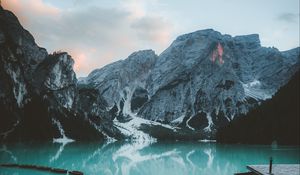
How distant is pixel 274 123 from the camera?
15162 cm

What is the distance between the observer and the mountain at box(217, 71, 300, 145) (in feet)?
462

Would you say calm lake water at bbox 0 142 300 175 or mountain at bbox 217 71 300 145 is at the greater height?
mountain at bbox 217 71 300 145

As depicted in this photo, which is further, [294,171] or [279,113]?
[279,113]

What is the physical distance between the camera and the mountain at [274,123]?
462 ft

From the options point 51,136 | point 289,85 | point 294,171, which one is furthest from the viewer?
point 51,136

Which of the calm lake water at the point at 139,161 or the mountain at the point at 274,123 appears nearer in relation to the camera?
the calm lake water at the point at 139,161

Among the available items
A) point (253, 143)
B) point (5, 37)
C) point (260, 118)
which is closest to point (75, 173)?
point (253, 143)

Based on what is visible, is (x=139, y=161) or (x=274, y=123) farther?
(x=274, y=123)

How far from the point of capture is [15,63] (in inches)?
7082

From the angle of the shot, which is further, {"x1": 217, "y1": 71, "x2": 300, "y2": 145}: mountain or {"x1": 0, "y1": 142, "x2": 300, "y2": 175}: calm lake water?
{"x1": 217, "y1": 71, "x2": 300, "y2": 145}: mountain

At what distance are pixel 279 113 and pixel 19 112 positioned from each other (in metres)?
119

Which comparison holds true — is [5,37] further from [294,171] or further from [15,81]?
[294,171]

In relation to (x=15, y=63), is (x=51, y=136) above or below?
below

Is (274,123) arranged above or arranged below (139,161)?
above
